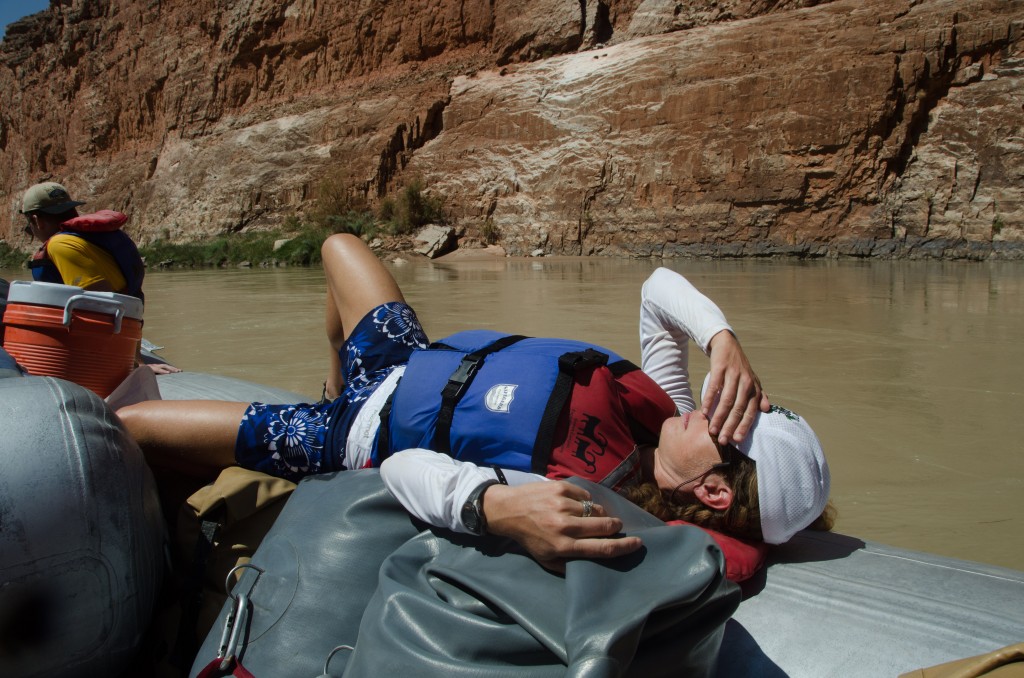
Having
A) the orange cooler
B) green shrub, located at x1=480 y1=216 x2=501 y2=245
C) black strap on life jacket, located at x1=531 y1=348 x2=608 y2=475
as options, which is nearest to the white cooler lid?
the orange cooler

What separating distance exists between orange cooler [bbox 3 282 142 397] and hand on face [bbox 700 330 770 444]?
5.86 ft

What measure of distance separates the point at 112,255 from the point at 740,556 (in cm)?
287

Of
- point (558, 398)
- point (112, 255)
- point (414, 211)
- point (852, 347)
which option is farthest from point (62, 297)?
point (414, 211)

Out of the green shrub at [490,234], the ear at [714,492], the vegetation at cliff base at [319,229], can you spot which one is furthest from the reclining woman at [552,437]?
the green shrub at [490,234]

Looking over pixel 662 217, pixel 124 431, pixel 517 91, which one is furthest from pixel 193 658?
pixel 517 91

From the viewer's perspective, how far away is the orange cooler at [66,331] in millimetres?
2129

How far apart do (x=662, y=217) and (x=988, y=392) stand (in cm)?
1305

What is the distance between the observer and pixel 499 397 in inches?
62.0

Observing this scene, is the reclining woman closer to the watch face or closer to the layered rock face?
the watch face

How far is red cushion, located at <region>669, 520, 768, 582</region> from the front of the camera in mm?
1384

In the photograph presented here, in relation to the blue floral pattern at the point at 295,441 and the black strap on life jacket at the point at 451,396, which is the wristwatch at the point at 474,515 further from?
the blue floral pattern at the point at 295,441

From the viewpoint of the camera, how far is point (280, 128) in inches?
898

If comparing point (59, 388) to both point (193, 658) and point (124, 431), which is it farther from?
point (193, 658)

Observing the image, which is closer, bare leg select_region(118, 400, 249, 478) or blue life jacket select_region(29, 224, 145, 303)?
bare leg select_region(118, 400, 249, 478)
